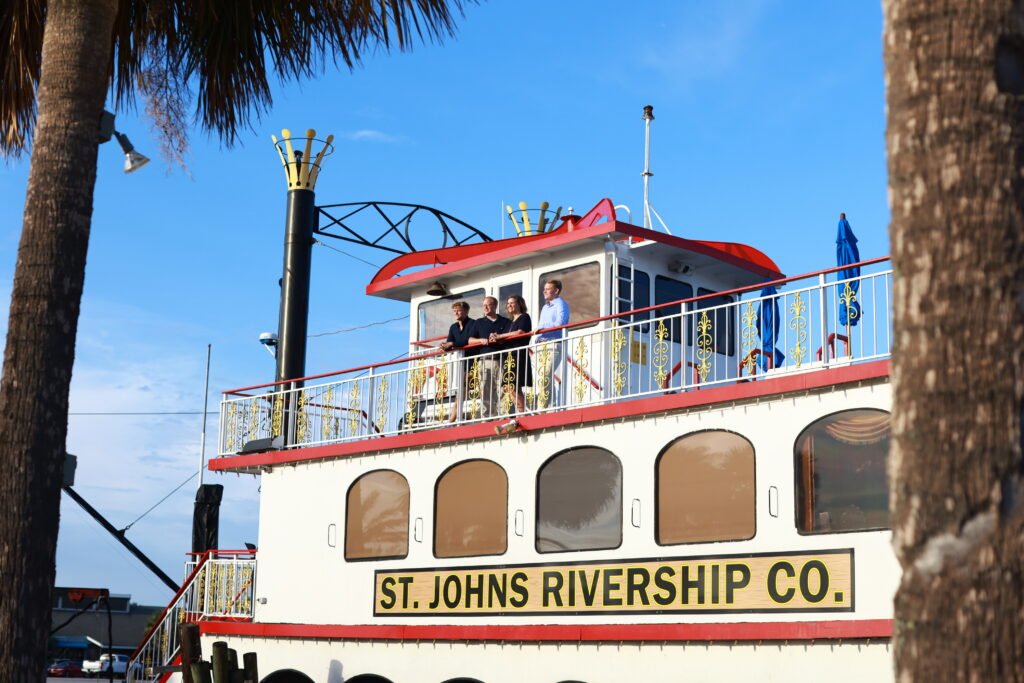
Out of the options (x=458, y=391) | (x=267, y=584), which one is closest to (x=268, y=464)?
(x=267, y=584)

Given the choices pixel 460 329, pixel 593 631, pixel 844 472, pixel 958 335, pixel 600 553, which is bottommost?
pixel 593 631

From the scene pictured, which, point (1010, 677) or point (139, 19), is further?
point (139, 19)

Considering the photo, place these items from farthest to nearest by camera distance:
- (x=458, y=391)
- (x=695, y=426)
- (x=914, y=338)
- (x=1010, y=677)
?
(x=458, y=391) < (x=695, y=426) < (x=914, y=338) < (x=1010, y=677)

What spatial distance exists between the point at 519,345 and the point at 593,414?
5.61 feet

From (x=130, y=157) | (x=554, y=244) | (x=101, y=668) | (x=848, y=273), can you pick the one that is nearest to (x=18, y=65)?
(x=130, y=157)

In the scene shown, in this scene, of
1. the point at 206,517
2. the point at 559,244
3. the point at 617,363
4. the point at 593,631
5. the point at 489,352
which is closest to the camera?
the point at 593,631

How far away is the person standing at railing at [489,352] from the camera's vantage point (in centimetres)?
1349

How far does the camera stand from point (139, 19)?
37.6 feet

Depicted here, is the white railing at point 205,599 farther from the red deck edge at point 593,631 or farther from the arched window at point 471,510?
the arched window at point 471,510

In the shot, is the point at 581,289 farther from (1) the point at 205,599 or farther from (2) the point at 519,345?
(1) the point at 205,599

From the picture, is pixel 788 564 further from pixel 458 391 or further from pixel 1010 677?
pixel 1010 677

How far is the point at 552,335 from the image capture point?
13.8 m

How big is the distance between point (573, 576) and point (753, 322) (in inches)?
127

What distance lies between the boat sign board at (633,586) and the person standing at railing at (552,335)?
192cm
